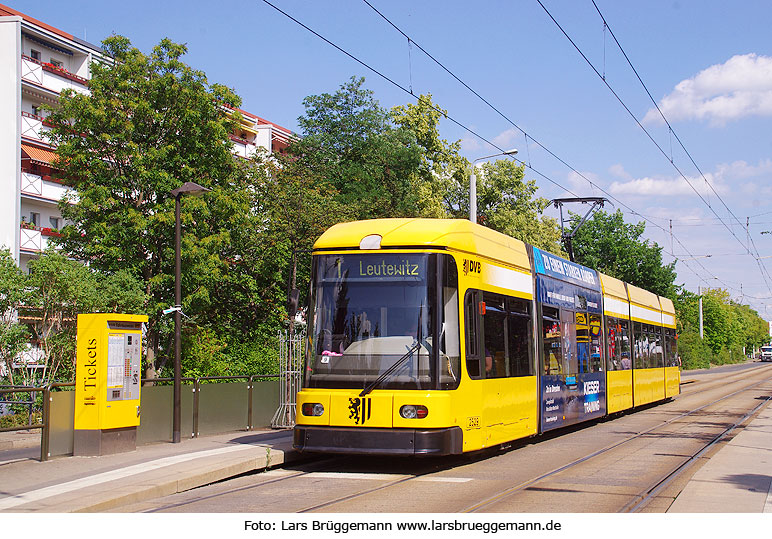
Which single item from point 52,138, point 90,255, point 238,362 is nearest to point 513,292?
point 238,362

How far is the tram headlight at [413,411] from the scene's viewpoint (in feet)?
37.0

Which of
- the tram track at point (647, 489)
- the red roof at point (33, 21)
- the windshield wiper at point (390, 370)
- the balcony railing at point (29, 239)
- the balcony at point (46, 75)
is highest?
the red roof at point (33, 21)

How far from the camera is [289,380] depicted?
18078mm

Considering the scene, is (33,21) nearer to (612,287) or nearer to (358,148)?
(358,148)

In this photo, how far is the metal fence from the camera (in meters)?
18.2

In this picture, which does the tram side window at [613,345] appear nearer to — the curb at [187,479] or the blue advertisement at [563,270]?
the blue advertisement at [563,270]

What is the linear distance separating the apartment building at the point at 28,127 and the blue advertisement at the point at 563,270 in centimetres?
2527

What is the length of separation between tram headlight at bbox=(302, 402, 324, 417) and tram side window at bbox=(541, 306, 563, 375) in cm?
535

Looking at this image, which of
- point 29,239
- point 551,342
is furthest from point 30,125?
point 551,342

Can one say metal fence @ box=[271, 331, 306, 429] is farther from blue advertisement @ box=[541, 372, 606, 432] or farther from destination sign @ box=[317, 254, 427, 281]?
destination sign @ box=[317, 254, 427, 281]

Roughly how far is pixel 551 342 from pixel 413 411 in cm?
557

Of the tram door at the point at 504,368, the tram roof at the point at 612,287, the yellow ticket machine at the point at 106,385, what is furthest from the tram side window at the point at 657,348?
the yellow ticket machine at the point at 106,385

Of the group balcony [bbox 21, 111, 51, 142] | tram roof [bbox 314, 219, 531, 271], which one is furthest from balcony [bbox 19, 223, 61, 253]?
tram roof [bbox 314, 219, 531, 271]

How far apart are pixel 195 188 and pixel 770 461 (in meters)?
10.6
